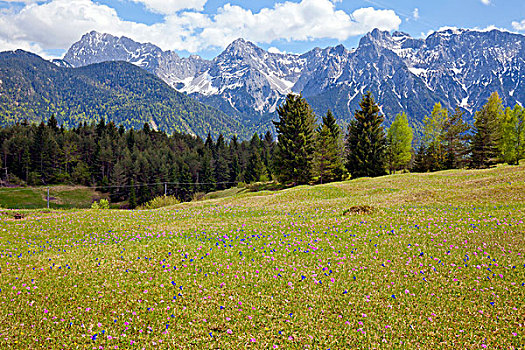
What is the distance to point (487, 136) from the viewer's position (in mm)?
60844

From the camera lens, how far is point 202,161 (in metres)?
141

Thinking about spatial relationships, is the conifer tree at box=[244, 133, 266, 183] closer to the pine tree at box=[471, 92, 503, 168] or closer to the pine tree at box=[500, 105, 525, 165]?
the pine tree at box=[471, 92, 503, 168]

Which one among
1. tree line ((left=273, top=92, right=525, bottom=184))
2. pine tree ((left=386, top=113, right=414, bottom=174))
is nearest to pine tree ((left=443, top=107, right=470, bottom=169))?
tree line ((left=273, top=92, right=525, bottom=184))

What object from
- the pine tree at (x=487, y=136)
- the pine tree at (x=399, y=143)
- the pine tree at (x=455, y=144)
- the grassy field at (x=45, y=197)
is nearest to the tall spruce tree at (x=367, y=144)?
the pine tree at (x=399, y=143)

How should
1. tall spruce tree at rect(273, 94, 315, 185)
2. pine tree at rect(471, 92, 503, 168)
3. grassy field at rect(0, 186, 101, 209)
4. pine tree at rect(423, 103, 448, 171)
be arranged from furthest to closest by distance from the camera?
1. grassy field at rect(0, 186, 101, 209)
2. pine tree at rect(423, 103, 448, 171)
3. tall spruce tree at rect(273, 94, 315, 185)
4. pine tree at rect(471, 92, 503, 168)

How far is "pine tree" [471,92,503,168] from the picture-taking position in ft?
200

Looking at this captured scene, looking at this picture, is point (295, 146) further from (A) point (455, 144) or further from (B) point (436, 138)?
(A) point (455, 144)

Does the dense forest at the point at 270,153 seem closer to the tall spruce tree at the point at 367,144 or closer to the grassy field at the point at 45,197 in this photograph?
the tall spruce tree at the point at 367,144

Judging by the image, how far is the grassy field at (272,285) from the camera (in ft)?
26.7

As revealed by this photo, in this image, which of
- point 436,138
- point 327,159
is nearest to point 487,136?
point 436,138

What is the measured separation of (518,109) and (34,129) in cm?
17997

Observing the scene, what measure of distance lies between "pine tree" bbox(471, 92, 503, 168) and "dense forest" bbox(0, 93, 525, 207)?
18 centimetres

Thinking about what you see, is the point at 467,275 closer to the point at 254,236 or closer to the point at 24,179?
the point at 254,236

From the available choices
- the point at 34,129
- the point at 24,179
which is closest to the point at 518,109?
the point at 24,179
